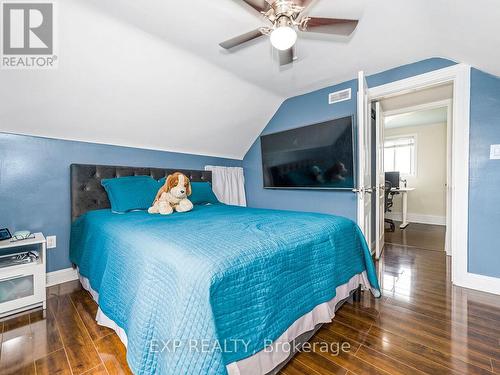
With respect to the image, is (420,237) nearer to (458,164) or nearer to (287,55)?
(458,164)

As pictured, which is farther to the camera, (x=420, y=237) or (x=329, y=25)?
(x=420, y=237)

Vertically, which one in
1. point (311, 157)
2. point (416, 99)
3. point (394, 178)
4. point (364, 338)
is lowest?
point (364, 338)

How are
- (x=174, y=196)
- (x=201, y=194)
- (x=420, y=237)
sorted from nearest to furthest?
1. (x=174, y=196)
2. (x=201, y=194)
3. (x=420, y=237)

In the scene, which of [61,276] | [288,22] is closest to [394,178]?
[288,22]

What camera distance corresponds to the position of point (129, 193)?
2.44 m

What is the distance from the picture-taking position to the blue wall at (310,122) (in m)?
2.67

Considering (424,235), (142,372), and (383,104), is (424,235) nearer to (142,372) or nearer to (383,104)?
(383,104)

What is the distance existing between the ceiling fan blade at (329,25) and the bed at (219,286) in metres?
1.38

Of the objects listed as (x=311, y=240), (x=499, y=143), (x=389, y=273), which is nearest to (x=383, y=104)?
(x=499, y=143)

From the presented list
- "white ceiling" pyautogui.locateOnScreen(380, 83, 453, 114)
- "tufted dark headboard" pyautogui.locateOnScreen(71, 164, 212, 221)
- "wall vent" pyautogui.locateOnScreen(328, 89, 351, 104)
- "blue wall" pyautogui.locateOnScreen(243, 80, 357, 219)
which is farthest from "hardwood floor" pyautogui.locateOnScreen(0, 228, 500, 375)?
"white ceiling" pyautogui.locateOnScreen(380, 83, 453, 114)

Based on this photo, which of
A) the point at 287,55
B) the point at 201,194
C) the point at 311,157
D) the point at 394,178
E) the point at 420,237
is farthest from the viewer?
the point at 394,178

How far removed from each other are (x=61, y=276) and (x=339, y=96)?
12.7 ft

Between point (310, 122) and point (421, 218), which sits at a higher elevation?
point (310, 122)

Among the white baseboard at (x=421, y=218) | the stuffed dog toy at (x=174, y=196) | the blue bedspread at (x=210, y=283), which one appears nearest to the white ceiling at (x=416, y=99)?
the blue bedspread at (x=210, y=283)
